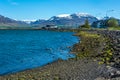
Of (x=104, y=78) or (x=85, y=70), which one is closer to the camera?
(x=104, y=78)

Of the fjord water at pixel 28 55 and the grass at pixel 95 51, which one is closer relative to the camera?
the fjord water at pixel 28 55

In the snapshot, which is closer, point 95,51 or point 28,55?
point 95,51

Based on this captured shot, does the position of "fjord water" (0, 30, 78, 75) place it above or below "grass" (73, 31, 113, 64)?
below

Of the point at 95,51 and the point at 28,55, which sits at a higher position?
the point at 95,51

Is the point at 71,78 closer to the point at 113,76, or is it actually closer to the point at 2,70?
the point at 113,76

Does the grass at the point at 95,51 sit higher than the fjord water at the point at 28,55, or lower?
higher

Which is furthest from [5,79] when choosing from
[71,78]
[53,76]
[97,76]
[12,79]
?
[97,76]

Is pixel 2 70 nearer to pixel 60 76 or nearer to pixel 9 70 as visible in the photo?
pixel 9 70

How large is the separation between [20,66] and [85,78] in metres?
20.9

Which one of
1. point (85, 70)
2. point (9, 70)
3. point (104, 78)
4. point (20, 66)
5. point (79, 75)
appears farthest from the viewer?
point (20, 66)

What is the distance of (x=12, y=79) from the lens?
1356 inches

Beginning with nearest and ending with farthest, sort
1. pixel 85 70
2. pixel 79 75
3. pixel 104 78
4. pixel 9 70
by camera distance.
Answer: pixel 104 78 < pixel 79 75 < pixel 85 70 < pixel 9 70

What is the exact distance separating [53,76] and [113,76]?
24.2 ft

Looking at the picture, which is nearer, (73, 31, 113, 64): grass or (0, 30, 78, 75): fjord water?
(0, 30, 78, 75): fjord water
